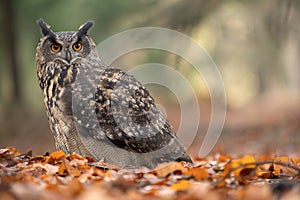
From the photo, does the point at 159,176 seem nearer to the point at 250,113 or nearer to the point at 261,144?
the point at 261,144

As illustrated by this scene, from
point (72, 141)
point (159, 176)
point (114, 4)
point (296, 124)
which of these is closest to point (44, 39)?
point (72, 141)

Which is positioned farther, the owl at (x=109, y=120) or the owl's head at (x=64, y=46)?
the owl's head at (x=64, y=46)

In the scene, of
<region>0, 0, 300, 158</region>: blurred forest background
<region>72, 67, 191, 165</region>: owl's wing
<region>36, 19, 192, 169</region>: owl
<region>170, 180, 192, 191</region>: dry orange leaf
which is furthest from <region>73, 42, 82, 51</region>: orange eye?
<region>0, 0, 300, 158</region>: blurred forest background

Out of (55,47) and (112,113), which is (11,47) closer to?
(55,47)

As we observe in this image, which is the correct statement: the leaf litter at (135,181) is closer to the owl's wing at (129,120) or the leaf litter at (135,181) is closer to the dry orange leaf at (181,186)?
the dry orange leaf at (181,186)


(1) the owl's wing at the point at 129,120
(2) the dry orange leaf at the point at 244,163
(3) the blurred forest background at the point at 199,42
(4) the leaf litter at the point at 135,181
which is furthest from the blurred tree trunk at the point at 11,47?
(2) the dry orange leaf at the point at 244,163

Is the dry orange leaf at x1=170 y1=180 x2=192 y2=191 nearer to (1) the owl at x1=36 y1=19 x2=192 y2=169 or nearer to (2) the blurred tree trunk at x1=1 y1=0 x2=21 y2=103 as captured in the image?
(1) the owl at x1=36 y1=19 x2=192 y2=169

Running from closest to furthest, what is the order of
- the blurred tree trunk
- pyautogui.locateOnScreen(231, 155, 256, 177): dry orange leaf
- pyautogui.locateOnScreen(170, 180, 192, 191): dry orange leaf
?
pyautogui.locateOnScreen(170, 180, 192, 191): dry orange leaf, pyautogui.locateOnScreen(231, 155, 256, 177): dry orange leaf, the blurred tree trunk
